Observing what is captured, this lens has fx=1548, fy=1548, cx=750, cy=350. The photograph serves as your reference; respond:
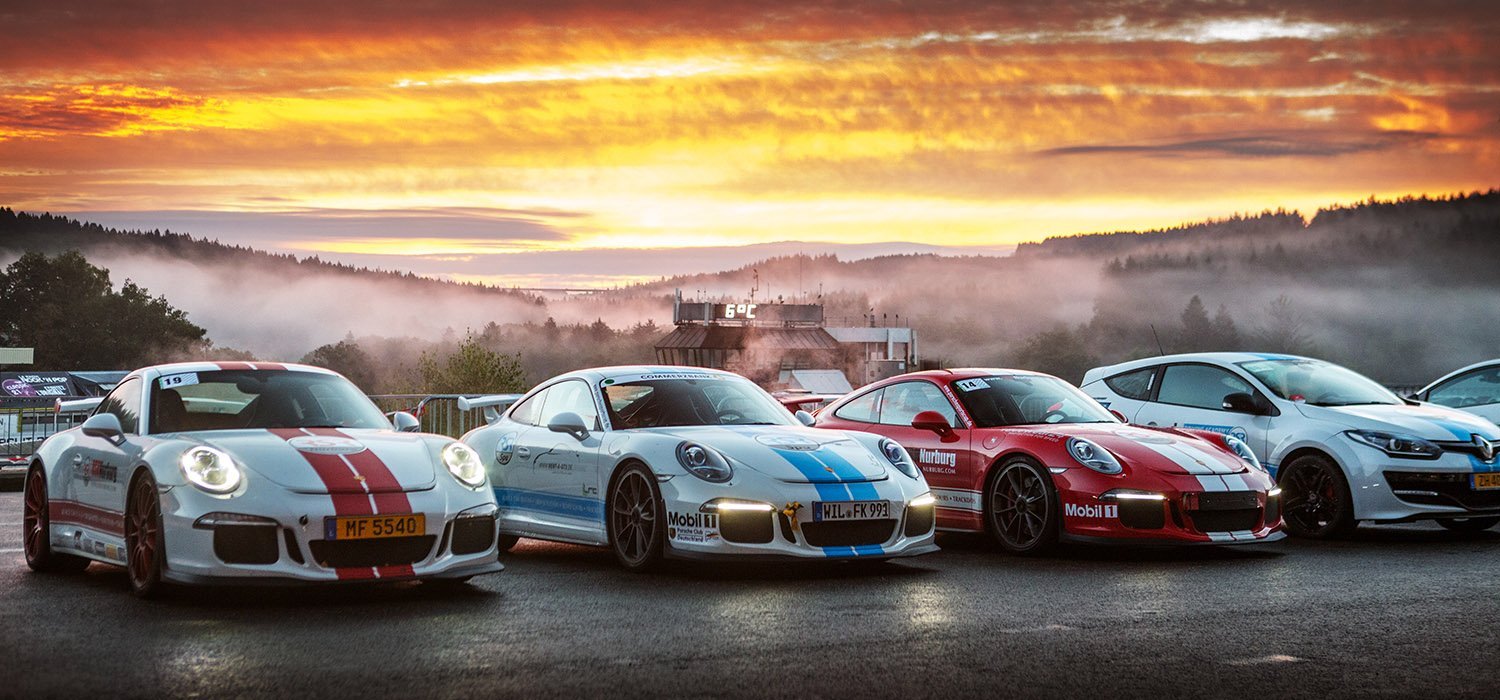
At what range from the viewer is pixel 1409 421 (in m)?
12.7

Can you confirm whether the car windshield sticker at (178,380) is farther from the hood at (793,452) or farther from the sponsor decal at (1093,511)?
the sponsor decal at (1093,511)

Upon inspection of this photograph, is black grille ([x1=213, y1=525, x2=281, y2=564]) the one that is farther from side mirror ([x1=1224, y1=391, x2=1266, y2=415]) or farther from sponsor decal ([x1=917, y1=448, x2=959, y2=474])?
side mirror ([x1=1224, y1=391, x2=1266, y2=415])

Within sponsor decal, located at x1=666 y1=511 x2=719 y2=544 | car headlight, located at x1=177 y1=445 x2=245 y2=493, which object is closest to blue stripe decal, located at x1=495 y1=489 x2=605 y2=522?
sponsor decal, located at x1=666 y1=511 x2=719 y2=544

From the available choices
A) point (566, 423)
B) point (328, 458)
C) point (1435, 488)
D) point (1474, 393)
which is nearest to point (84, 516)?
point (328, 458)

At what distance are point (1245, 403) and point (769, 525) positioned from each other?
17.8 feet

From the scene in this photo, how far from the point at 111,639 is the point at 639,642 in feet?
8.22

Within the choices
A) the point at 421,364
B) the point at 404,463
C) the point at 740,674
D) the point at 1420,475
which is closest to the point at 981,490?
the point at 1420,475

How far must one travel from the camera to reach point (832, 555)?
980 cm

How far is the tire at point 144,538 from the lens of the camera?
27.6 ft

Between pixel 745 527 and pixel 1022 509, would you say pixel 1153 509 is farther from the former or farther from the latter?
pixel 745 527

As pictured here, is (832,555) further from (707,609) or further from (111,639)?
(111,639)

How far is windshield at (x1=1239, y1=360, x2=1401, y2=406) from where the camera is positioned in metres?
13.3

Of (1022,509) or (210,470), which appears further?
(1022,509)

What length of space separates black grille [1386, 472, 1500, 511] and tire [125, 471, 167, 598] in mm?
9190
